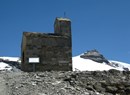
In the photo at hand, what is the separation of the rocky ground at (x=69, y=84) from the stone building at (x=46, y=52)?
15.7 ft

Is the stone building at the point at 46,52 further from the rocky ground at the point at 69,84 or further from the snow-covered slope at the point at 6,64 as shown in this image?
the snow-covered slope at the point at 6,64

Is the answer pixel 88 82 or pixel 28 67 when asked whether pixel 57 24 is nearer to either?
Answer: pixel 28 67

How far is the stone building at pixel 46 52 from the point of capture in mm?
19156

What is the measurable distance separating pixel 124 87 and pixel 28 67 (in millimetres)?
7392

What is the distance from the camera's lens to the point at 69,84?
A: 12.6m

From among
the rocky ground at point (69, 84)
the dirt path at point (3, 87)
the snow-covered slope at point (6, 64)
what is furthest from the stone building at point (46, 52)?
the snow-covered slope at point (6, 64)

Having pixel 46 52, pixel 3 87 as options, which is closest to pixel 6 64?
pixel 46 52

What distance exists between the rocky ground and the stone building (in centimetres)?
478

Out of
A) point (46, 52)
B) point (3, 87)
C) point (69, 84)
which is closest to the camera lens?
point (3, 87)

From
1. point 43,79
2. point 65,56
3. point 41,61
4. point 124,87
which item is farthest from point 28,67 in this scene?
point 124,87

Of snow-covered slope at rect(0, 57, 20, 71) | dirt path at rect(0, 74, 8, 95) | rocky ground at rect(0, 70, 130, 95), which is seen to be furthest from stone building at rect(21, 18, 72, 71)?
snow-covered slope at rect(0, 57, 20, 71)

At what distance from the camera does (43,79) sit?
1302 cm

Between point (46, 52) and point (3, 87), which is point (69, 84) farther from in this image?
point (46, 52)

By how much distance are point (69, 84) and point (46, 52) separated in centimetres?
712
